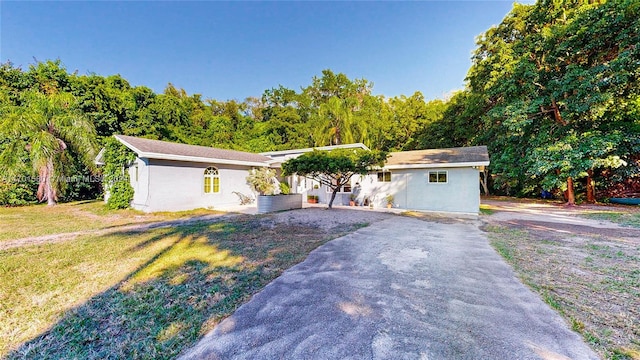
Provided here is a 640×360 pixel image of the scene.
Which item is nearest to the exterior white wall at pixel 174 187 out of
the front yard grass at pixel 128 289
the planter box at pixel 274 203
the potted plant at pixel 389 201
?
the planter box at pixel 274 203

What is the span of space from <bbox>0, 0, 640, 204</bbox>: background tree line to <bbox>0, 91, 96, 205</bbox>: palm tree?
161 mm

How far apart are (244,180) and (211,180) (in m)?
2.15

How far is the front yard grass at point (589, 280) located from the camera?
2.49 metres

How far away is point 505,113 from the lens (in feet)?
46.5

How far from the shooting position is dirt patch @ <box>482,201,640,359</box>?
2.53 metres

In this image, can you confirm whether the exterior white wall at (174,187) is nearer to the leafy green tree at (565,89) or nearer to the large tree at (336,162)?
the large tree at (336,162)

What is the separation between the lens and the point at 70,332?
2.58 meters

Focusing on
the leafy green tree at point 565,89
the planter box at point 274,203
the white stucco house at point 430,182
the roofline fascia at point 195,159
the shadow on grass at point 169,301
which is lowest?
the shadow on grass at point 169,301

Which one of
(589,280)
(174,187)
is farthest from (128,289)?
(174,187)

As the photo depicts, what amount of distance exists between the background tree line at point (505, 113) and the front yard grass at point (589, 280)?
8851 millimetres

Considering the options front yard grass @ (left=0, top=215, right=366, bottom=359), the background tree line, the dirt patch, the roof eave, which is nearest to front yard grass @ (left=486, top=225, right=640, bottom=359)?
the dirt patch

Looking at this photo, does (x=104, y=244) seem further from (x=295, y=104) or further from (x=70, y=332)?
(x=295, y=104)

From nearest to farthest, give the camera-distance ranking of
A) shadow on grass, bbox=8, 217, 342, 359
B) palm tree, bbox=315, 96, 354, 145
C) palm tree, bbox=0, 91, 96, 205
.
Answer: shadow on grass, bbox=8, 217, 342, 359
palm tree, bbox=0, 91, 96, 205
palm tree, bbox=315, 96, 354, 145

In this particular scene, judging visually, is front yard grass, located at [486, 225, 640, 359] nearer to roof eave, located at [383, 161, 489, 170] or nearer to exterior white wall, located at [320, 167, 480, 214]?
roof eave, located at [383, 161, 489, 170]
